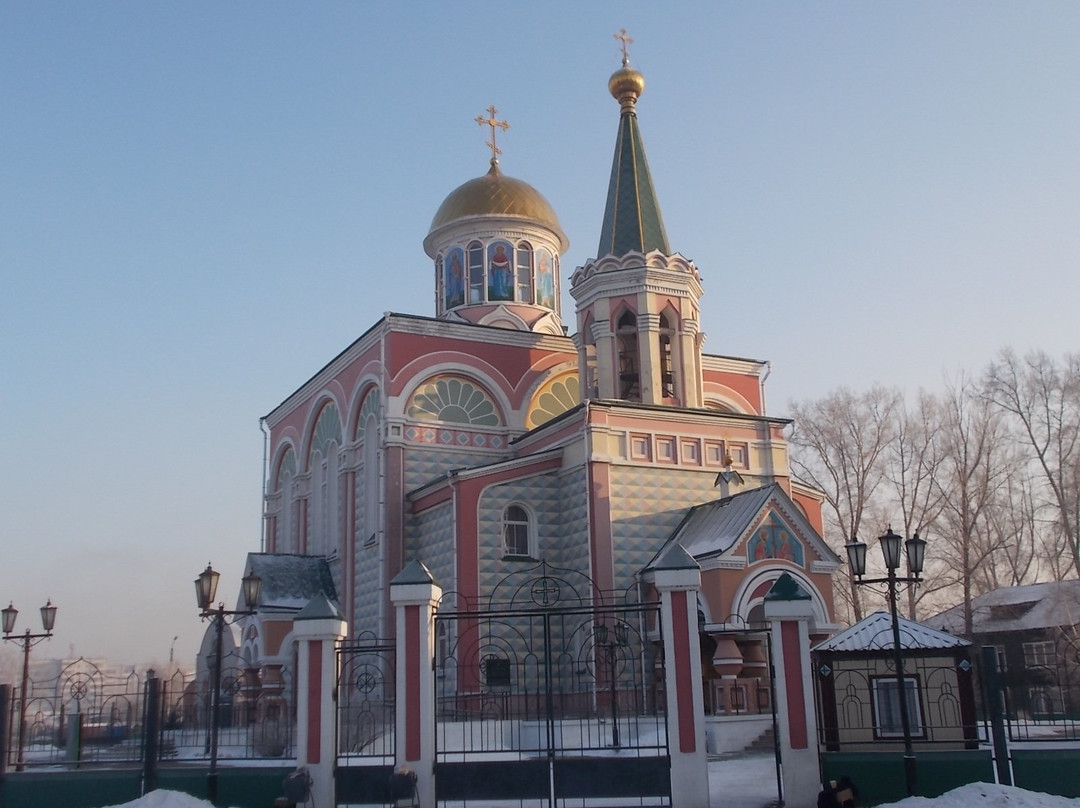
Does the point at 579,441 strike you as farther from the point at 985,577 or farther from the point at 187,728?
the point at 985,577

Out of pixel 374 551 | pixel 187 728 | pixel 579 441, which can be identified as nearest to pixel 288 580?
pixel 374 551

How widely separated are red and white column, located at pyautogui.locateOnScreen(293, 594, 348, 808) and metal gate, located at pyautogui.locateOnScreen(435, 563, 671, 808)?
1.14 metres

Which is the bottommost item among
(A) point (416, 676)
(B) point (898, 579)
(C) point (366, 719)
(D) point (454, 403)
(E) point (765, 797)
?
(E) point (765, 797)

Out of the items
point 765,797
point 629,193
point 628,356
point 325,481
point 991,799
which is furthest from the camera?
point 325,481

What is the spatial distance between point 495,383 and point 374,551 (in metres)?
4.57

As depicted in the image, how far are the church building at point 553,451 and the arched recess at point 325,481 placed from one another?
3.0 inches

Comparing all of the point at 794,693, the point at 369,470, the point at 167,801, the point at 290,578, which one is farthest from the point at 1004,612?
the point at 167,801

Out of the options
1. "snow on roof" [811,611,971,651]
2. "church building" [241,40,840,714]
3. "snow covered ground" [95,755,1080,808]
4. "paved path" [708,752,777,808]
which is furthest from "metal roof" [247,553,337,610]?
"snow on roof" [811,611,971,651]

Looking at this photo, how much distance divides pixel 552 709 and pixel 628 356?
484 inches

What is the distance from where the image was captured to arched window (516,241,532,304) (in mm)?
28031

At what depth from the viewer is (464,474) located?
2070 centimetres

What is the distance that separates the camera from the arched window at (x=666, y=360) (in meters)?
22.5

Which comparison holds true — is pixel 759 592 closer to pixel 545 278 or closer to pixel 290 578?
pixel 290 578

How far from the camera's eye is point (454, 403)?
24141 millimetres
